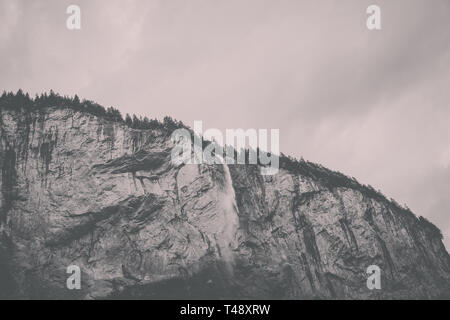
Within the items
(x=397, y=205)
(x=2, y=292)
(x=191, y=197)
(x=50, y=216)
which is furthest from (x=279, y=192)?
(x=2, y=292)

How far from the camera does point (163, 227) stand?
10731 cm

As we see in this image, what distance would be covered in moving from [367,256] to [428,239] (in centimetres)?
2223

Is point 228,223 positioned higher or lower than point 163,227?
higher

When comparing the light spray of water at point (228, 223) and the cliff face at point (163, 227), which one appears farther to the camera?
the light spray of water at point (228, 223)

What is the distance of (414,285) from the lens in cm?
11644

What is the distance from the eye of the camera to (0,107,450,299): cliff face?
4048 inches

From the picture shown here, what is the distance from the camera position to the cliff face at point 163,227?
10281 centimetres

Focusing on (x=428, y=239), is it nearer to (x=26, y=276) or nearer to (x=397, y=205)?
(x=397, y=205)

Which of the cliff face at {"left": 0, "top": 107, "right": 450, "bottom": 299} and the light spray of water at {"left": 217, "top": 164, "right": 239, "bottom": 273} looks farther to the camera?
the light spray of water at {"left": 217, "top": 164, "right": 239, "bottom": 273}

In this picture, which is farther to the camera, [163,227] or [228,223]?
[228,223]
